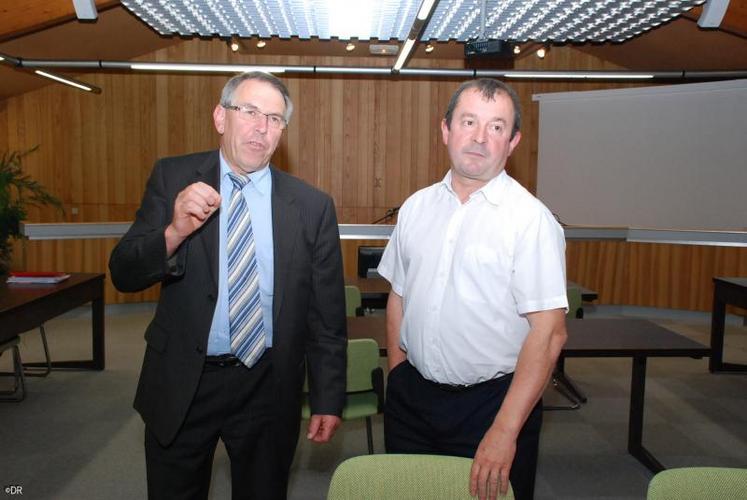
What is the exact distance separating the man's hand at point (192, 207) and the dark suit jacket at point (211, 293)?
0.07 metres

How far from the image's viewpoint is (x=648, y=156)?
8.62 meters

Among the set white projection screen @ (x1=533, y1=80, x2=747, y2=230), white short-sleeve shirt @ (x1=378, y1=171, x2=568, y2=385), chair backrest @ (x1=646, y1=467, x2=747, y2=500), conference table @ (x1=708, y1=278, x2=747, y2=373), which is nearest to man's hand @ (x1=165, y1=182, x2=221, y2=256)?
white short-sleeve shirt @ (x1=378, y1=171, x2=568, y2=385)

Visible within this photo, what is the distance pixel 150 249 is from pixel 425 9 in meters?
1.55

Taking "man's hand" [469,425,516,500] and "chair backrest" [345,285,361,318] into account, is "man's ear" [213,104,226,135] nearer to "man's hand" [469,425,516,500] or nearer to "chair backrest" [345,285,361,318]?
"man's hand" [469,425,516,500]

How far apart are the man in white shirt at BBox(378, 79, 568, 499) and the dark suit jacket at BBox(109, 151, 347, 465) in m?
0.25

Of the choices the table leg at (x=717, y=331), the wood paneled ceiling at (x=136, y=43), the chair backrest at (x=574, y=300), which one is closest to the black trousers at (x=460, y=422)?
the chair backrest at (x=574, y=300)

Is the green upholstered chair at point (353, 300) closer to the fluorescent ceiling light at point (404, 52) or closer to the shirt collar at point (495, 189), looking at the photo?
the fluorescent ceiling light at point (404, 52)

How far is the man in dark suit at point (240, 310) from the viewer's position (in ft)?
5.78

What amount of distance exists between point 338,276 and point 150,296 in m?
6.79

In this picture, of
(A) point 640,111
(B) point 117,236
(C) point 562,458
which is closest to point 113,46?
(B) point 117,236

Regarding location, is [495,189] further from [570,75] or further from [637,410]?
[570,75]

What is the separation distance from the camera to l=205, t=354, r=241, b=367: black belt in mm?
1809

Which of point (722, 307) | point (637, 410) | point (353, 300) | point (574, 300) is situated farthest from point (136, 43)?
point (637, 410)

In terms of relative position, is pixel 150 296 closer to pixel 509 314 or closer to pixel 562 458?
pixel 562 458
